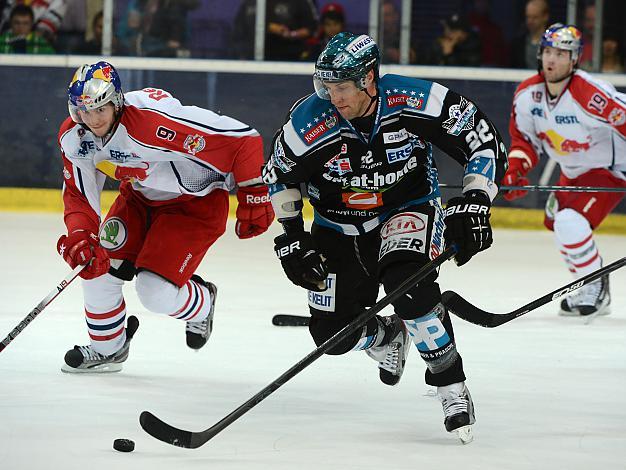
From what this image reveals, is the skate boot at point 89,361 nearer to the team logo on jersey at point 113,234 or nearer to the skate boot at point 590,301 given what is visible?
the team logo on jersey at point 113,234

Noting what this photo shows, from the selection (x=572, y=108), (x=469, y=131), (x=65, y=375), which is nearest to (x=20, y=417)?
(x=65, y=375)

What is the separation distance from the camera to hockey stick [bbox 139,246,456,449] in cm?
308

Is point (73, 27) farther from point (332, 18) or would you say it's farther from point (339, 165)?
point (339, 165)

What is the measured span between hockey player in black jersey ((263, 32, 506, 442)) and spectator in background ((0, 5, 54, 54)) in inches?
212

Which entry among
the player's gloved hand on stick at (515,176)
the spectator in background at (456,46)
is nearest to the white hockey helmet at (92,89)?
the player's gloved hand on stick at (515,176)

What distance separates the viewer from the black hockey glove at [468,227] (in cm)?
322

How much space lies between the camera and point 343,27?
8453 mm

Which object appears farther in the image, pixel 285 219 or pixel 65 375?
pixel 65 375

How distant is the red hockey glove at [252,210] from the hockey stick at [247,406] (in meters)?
0.89

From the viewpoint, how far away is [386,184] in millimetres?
3520

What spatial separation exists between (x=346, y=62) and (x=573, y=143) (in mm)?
2728

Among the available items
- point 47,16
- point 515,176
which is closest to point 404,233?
point 515,176

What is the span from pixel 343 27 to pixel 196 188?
175 inches

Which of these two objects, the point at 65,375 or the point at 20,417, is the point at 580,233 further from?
the point at 20,417
